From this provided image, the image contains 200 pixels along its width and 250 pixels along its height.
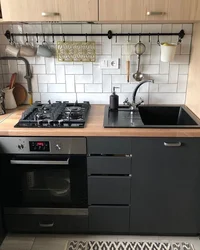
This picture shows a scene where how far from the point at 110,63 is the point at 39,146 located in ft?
2.95

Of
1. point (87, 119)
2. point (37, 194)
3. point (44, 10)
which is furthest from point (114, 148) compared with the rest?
point (44, 10)

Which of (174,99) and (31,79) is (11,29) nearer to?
(31,79)

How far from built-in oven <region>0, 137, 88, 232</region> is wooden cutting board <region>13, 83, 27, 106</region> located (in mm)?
633

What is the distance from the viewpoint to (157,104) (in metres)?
2.15

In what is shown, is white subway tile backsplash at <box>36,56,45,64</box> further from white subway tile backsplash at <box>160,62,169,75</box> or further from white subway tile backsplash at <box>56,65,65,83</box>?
white subway tile backsplash at <box>160,62,169,75</box>

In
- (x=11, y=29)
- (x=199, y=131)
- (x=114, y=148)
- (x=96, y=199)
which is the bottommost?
(x=96, y=199)

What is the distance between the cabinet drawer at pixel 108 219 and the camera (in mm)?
1794

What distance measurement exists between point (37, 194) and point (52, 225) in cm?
26

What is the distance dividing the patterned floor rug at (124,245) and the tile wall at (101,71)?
110cm

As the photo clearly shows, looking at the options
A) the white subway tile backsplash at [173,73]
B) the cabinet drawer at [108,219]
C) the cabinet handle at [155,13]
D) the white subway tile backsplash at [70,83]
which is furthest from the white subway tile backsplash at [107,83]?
the cabinet drawer at [108,219]

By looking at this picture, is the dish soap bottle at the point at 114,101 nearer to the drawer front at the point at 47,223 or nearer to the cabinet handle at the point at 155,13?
the cabinet handle at the point at 155,13

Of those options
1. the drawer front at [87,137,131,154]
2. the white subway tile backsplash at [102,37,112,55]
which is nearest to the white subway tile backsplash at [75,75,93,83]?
the white subway tile backsplash at [102,37,112,55]

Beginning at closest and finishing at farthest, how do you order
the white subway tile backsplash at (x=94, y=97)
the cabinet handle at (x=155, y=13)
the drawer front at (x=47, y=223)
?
1. the cabinet handle at (x=155, y=13)
2. the drawer front at (x=47, y=223)
3. the white subway tile backsplash at (x=94, y=97)

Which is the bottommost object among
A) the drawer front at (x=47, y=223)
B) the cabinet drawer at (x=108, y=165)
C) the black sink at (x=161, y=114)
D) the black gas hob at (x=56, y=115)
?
the drawer front at (x=47, y=223)
